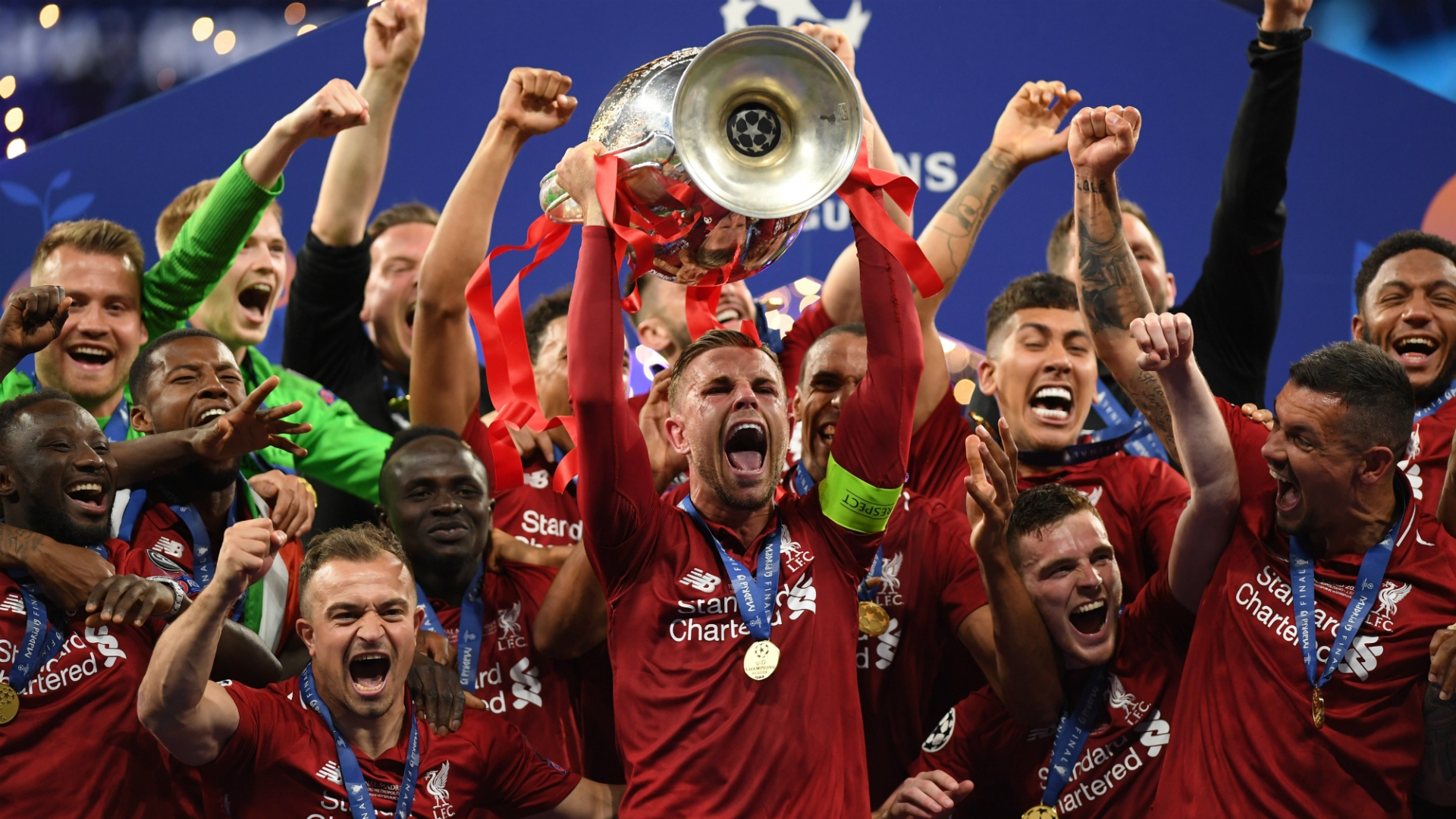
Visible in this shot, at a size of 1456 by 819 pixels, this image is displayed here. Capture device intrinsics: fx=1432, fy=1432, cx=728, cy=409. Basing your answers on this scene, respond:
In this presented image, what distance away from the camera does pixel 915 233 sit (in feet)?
17.6

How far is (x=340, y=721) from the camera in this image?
10.1ft

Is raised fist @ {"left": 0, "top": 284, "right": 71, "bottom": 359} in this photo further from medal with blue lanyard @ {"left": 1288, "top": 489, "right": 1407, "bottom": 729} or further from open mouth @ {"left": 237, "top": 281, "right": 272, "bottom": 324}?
medal with blue lanyard @ {"left": 1288, "top": 489, "right": 1407, "bottom": 729}

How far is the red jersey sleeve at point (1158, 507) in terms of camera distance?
357cm

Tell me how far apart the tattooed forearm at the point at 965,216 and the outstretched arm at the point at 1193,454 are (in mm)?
859

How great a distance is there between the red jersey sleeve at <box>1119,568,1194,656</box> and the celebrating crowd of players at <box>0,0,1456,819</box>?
0.01 metres

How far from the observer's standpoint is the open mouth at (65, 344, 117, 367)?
370 cm

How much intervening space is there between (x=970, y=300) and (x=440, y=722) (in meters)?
2.97

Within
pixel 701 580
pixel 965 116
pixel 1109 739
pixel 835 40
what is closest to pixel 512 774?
pixel 701 580

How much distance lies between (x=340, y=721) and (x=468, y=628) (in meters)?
0.45

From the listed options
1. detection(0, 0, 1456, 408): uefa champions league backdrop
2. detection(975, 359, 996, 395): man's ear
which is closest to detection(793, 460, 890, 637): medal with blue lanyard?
detection(975, 359, 996, 395): man's ear

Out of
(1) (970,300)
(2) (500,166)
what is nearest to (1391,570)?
(2) (500,166)

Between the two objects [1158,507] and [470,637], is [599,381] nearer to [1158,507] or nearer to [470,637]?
[470,637]

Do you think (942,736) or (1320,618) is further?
(942,736)

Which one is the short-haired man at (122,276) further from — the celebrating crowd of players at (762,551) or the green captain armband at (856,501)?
the green captain armband at (856,501)
